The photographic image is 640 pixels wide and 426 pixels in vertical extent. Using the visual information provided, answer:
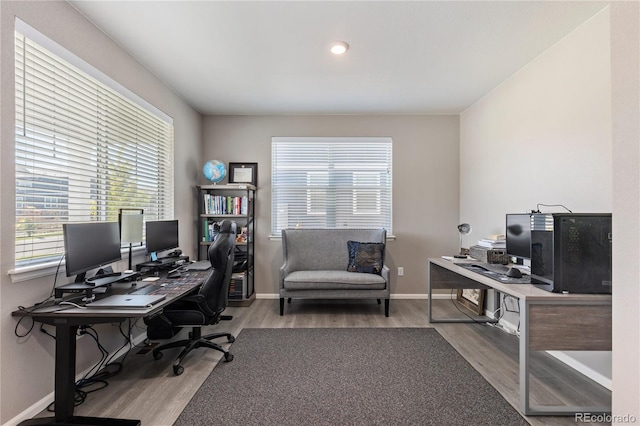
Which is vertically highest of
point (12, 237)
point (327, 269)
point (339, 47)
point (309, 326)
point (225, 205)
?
point (339, 47)

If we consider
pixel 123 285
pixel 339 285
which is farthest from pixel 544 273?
pixel 123 285

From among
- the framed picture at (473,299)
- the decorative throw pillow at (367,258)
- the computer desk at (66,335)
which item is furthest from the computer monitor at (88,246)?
the framed picture at (473,299)

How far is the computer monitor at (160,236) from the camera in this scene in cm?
259

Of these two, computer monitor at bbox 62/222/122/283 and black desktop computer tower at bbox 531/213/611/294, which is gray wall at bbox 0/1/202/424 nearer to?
computer monitor at bbox 62/222/122/283

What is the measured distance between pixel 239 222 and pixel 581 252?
3.56m

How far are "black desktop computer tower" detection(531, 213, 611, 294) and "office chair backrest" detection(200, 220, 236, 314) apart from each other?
2.27 m

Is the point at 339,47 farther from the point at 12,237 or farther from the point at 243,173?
the point at 12,237

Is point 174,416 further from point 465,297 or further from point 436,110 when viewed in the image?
point 436,110

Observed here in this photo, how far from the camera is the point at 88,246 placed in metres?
1.85

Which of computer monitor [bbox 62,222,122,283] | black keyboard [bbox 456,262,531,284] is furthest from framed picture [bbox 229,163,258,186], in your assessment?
black keyboard [bbox 456,262,531,284]

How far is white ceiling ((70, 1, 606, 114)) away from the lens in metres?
1.97

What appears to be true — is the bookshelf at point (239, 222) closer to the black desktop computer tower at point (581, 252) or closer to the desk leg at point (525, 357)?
the desk leg at point (525, 357)

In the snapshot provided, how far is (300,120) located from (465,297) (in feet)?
10.9

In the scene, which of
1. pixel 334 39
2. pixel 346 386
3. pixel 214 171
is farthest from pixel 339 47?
pixel 346 386
